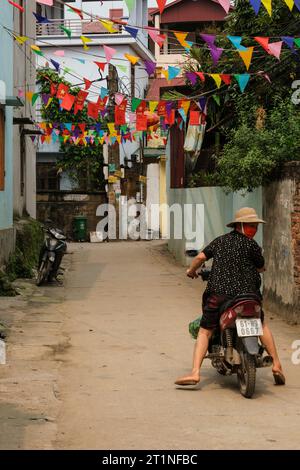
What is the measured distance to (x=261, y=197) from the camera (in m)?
14.1

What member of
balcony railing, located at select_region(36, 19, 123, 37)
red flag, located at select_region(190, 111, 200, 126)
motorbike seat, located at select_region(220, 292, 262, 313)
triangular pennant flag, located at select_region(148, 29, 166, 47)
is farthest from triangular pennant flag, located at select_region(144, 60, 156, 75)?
balcony railing, located at select_region(36, 19, 123, 37)

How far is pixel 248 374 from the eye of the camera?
24.8 feet

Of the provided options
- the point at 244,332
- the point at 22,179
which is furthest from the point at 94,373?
the point at 22,179

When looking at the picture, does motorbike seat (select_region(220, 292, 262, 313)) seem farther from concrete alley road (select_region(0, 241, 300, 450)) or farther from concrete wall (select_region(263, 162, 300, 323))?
concrete wall (select_region(263, 162, 300, 323))

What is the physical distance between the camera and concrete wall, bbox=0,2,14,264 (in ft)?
56.7

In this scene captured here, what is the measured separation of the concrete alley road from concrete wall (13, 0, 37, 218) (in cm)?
779

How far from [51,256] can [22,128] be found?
20.7 feet

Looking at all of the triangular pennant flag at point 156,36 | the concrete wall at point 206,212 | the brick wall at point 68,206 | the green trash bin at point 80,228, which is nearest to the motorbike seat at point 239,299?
the triangular pennant flag at point 156,36

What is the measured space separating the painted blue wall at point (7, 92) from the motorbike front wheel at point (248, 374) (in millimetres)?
10152

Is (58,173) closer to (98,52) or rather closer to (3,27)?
(98,52)

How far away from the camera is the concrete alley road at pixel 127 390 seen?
6266 millimetres

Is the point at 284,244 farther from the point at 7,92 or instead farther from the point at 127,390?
the point at 7,92

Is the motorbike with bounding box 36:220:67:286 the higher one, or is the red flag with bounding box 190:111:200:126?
the red flag with bounding box 190:111:200:126

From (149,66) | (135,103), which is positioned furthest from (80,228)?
(149,66)
